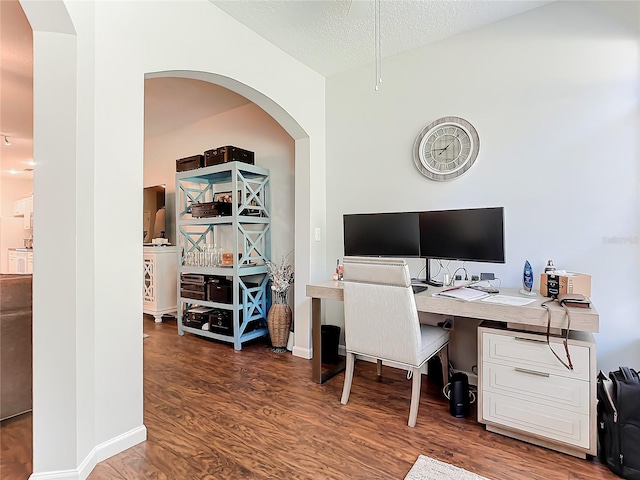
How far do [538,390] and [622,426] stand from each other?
35 centimetres

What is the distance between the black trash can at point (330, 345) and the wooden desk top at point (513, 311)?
1.11 m

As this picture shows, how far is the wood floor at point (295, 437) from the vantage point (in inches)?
64.7

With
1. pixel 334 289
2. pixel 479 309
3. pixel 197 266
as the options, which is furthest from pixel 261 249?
pixel 479 309

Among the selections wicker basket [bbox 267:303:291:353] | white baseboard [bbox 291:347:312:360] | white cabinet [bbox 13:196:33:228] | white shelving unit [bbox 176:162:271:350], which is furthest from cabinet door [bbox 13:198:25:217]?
white baseboard [bbox 291:347:312:360]

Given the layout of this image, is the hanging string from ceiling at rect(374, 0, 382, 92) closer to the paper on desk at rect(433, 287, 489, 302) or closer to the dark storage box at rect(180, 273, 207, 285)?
the paper on desk at rect(433, 287, 489, 302)

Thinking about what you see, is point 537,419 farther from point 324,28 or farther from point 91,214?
point 324,28

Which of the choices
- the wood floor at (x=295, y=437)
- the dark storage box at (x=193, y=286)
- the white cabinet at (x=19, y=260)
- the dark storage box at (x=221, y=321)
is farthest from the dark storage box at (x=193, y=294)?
the white cabinet at (x=19, y=260)

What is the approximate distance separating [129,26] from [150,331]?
3.42 m

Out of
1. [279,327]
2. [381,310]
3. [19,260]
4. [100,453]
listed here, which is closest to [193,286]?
[279,327]

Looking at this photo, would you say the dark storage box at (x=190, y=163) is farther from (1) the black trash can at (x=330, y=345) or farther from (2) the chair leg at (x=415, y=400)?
(2) the chair leg at (x=415, y=400)

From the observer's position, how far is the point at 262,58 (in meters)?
Answer: 2.74

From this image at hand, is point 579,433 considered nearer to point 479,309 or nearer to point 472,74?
point 479,309

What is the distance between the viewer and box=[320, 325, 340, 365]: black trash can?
306cm

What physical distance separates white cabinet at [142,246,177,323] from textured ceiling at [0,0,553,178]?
6.66 feet
